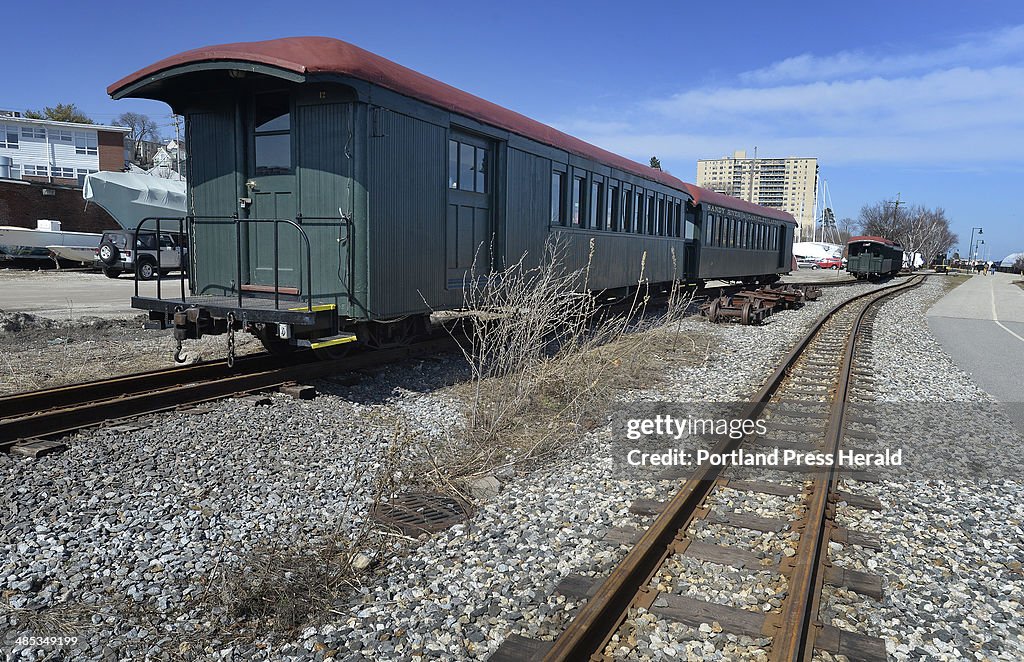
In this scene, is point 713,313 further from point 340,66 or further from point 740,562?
point 740,562

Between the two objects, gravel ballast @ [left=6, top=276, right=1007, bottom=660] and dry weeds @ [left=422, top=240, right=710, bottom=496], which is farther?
dry weeds @ [left=422, top=240, right=710, bottom=496]

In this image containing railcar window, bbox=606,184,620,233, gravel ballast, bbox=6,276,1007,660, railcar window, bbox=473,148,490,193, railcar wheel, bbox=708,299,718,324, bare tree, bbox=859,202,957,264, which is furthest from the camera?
bare tree, bbox=859,202,957,264

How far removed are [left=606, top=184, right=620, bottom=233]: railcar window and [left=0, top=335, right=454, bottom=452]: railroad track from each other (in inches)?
235

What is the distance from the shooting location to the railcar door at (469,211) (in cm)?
843

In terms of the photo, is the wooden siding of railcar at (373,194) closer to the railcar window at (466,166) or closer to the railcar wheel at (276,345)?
the railcar window at (466,166)

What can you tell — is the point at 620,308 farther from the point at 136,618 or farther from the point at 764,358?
the point at 136,618

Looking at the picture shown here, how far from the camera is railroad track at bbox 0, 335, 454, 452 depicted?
17.0 ft

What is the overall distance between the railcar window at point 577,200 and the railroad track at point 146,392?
445 cm

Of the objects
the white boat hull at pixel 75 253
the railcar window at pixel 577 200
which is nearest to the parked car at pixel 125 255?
the white boat hull at pixel 75 253

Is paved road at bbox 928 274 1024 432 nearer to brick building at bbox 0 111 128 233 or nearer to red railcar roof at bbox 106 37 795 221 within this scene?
red railcar roof at bbox 106 37 795 221

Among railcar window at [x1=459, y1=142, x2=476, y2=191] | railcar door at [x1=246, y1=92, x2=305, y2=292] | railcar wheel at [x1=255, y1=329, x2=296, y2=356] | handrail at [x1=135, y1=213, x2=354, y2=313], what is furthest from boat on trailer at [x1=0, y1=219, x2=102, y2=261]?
railcar window at [x1=459, y1=142, x2=476, y2=191]

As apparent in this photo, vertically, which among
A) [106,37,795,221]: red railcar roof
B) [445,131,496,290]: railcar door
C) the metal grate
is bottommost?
the metal grate

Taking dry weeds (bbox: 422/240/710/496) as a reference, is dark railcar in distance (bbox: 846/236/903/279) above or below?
above

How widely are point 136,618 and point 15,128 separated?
233ft
